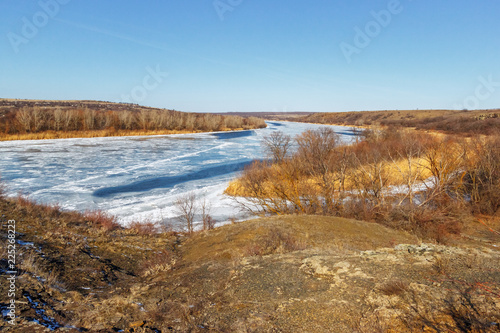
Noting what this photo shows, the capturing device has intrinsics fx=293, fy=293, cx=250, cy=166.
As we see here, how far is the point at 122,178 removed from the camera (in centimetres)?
2309

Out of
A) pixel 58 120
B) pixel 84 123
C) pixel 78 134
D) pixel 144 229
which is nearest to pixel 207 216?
pixel 144 229

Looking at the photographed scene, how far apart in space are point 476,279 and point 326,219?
5.92m

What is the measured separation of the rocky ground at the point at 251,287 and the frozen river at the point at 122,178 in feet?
22.4

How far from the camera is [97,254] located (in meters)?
8.24

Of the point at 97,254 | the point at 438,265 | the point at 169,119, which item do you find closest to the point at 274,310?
the point at 438,265

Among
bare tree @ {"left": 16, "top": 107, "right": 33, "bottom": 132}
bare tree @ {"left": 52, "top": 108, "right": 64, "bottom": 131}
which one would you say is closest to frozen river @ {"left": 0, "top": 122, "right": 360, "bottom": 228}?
bare tree @ {"left": 16, "top": 107, "right": 33, "bottom": 132}

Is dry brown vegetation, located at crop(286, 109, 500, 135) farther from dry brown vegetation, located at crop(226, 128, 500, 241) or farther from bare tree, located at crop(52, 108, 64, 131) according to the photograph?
bare tree, located at crop(52, 108, 64, 131)

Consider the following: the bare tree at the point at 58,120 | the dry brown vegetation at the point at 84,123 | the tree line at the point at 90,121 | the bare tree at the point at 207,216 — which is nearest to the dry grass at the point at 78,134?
the dry brown vegetation at the point at 84,123

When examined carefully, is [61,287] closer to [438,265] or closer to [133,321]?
[133,321]

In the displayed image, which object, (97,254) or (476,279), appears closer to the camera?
(476,279)

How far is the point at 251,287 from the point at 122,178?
20183 mm

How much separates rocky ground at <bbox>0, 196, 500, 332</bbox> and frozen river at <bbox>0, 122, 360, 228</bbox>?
682 cm

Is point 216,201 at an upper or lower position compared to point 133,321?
lower

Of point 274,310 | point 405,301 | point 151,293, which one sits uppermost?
point 405,301
